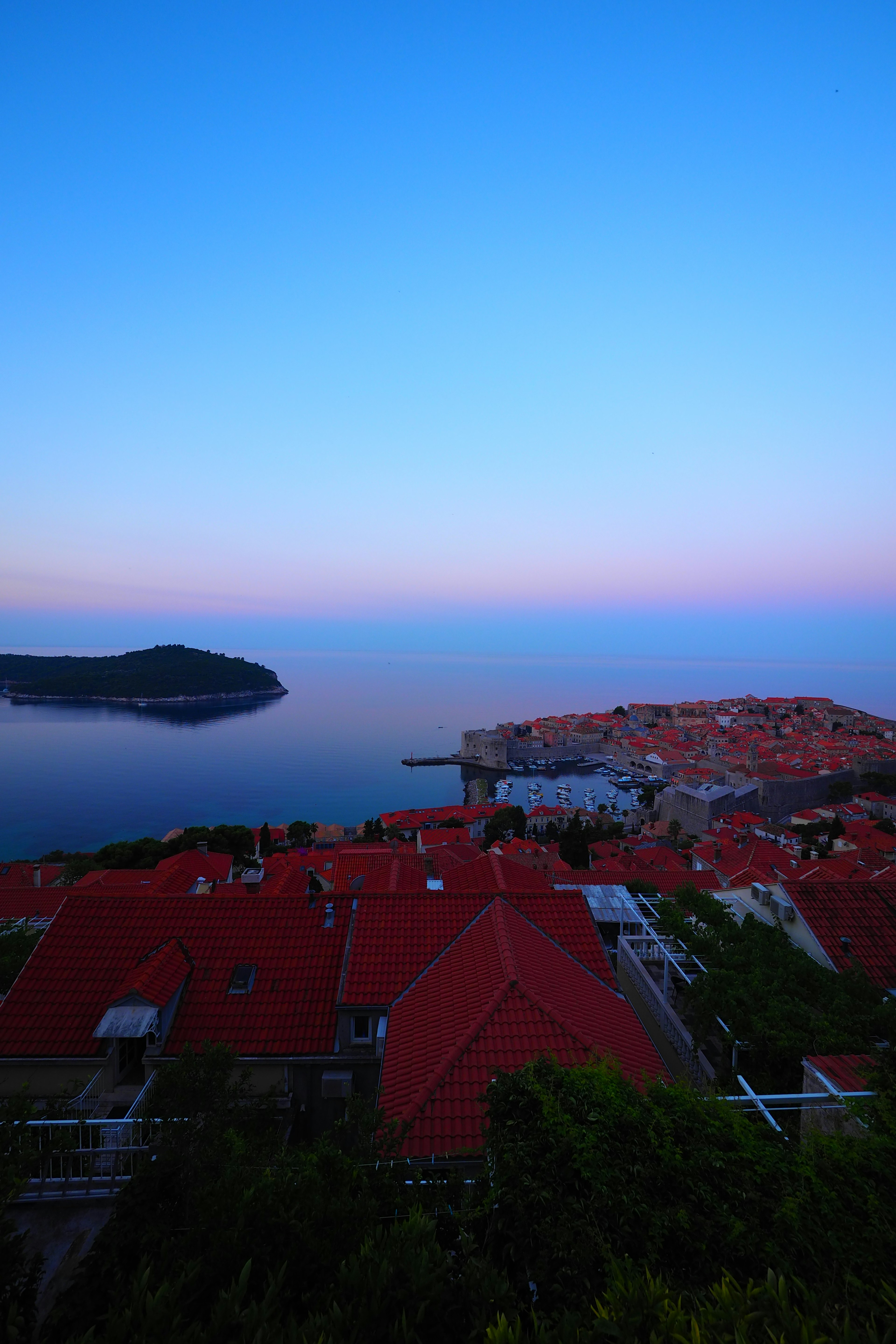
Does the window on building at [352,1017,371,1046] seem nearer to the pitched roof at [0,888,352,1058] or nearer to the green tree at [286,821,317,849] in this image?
the pitched roof at [0,888,352,1058]

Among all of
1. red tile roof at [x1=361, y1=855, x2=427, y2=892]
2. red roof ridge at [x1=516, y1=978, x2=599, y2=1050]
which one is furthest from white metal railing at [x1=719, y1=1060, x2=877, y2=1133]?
red tile roof at [x1=361, y1=855, x2=427, y2=892]

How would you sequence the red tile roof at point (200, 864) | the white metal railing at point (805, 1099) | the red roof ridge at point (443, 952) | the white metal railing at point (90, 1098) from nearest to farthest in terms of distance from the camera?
the white metal railing at point (805, 1099)
the white metal railing at point (90, 1098)
the red roof ridge at point (443, 952)
the red tile roof at point (200, 864)

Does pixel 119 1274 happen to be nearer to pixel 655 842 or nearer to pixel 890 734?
pixel 655 842

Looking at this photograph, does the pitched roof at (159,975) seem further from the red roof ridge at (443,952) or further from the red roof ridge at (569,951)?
the red roof ridge at (569,951)

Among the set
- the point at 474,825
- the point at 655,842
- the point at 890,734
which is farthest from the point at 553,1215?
the point at 890,734

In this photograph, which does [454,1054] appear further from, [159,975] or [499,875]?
[499,875]

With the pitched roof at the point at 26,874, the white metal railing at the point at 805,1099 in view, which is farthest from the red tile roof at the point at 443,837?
the white metal railing at the point at 805,1099

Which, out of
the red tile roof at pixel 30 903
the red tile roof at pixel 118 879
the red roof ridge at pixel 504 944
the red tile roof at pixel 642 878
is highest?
the red roof ridge at pixel 504 944

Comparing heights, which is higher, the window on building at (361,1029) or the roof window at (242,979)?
the roof window at (242,979)
